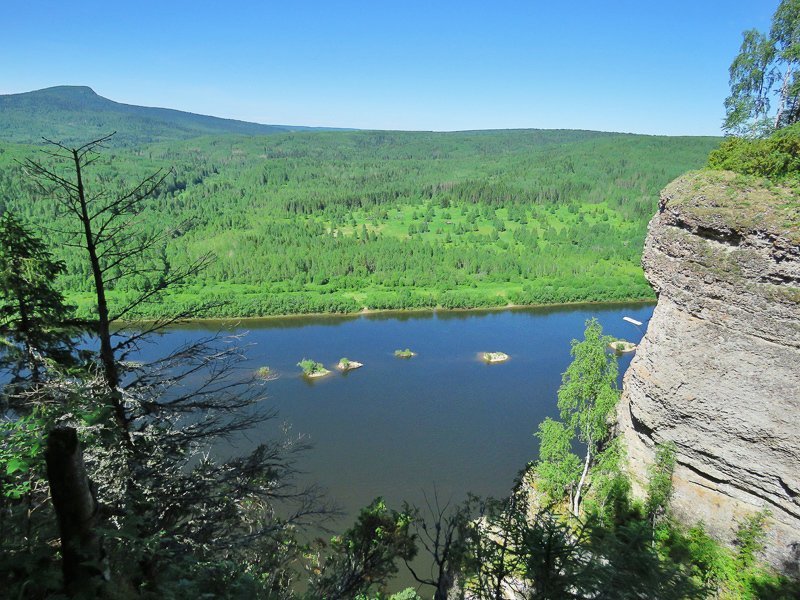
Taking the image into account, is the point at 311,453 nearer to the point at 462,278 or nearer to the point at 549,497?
the point at 549,497

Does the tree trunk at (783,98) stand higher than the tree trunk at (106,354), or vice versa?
the tree trunk at (783,98)

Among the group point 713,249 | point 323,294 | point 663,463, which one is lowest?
point 323,294

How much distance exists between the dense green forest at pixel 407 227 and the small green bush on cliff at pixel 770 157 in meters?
12.0

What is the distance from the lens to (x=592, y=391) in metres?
14.1

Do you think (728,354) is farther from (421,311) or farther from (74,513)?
(421,311)

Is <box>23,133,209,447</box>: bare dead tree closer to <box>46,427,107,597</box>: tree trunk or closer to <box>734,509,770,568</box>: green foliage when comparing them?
<box>46,427,107,597</box>: tree trunk

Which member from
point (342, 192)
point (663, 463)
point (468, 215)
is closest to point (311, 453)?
point (663, 463)

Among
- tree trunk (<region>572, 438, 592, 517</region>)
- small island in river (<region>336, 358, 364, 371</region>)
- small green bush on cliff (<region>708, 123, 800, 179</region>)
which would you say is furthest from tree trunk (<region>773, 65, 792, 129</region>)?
small island in river (<region>336, 358, 364, 371</region>)

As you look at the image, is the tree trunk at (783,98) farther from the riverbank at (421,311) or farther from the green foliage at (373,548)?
the riverbank at (421,311)

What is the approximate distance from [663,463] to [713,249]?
17.3 feet

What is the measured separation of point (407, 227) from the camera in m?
101

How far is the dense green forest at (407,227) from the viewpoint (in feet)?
203

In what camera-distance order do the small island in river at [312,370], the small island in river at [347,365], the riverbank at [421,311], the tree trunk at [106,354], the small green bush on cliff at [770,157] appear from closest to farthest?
the tree trunk at [106,354] < the small green bush on cliff at [770,157] < the small island in river at [312,370] < the small island in river at [347,365] < the riverbank at [421,311]

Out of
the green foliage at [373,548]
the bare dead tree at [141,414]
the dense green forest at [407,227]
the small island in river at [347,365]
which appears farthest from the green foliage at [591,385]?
the small island in river at [347,365]
